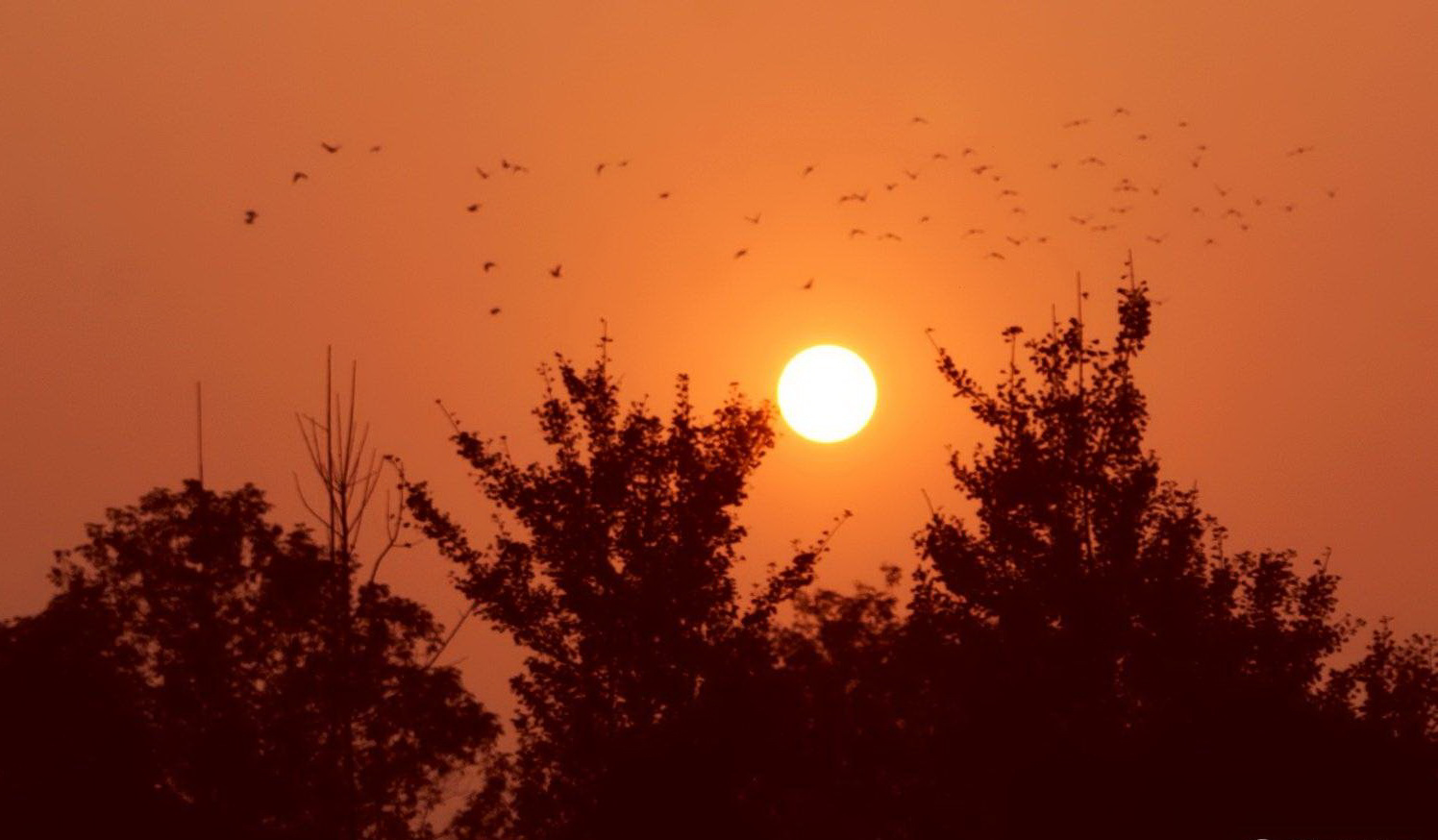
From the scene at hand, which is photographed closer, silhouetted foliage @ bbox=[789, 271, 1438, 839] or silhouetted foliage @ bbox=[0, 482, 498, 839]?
silhouetted foliage @ bbox=[789, 271, 1438, 839]

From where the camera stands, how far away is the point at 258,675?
35.9 meters

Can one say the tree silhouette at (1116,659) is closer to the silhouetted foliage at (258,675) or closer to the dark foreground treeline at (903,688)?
the dark foreground treeline at (903,688)

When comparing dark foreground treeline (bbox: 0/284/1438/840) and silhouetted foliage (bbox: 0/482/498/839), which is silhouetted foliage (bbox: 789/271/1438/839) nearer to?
dark foreground treeline (bbox: 0/284/1438/840)

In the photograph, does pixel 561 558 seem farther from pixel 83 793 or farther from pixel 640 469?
pixel 83 793

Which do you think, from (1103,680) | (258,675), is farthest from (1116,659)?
(258,675)

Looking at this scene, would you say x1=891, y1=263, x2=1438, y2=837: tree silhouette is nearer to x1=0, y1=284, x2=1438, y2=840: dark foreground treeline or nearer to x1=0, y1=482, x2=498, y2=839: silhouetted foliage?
x1=0, y1=284, x2=1438, y2=840: dark foreground treeline

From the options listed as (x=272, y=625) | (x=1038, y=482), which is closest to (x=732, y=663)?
(x=1038, y=482)

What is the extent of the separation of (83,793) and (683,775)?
768cm

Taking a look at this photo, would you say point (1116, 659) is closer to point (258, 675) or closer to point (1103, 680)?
point (1103, 680)

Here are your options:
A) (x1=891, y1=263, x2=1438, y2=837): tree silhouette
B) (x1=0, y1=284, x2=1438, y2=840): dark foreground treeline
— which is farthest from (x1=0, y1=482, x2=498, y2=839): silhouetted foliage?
(x1=891, y1=263, x2=1438, y2=837): tree silhouette

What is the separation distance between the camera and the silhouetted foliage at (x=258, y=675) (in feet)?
106

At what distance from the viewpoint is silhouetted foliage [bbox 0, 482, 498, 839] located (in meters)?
32.3

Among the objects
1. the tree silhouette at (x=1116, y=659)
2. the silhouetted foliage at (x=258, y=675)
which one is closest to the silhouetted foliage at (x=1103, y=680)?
the tree silhouette at (x=1116, y=659)

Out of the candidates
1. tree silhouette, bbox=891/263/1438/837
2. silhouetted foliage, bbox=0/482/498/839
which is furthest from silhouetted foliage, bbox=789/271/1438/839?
silhouetted foliage, bbox=0/482/498/839
